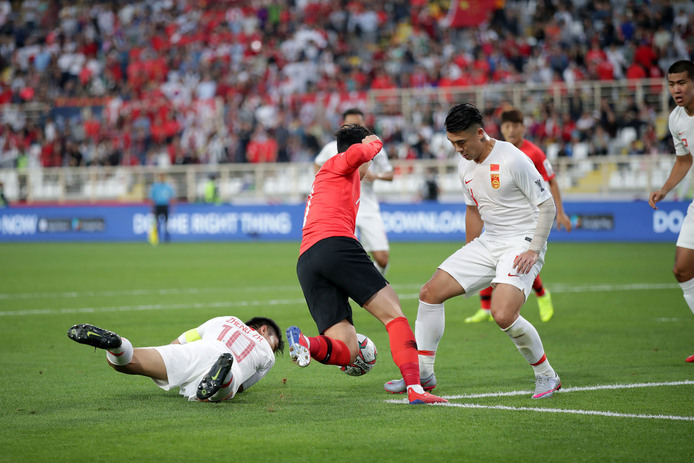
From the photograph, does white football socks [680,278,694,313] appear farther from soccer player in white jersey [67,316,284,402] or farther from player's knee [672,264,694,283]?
soccer player in white jersey [67,316,284,402]

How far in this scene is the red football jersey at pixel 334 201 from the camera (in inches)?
251

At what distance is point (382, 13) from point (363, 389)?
27.1 meters

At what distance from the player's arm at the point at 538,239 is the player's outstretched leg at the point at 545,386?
0.78 metres

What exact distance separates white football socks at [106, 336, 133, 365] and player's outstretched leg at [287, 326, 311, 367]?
3.53 feet

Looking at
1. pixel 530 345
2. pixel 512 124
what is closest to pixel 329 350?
pixel 530 345

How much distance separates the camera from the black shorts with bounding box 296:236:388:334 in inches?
245

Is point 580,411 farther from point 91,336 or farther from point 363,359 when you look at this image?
point 91,336

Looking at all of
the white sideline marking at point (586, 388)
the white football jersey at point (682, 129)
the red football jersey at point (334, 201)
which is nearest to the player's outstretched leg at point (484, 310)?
the white football jersey at point (682, 129)

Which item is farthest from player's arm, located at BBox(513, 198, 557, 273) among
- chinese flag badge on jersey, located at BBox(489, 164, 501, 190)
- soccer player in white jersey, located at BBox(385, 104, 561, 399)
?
chinese flag badge on jersey, located at BBox(489, 164, 501, 190)

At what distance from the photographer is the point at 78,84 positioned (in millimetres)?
35750

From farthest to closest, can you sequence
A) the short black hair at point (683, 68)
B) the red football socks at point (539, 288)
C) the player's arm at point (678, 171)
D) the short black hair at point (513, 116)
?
1. the red football socks at point (539, 288)
2. the short black hair at point (513, 116)
3. the player's arm at point (678, 171)
4. the short black hair at point (683, 68)

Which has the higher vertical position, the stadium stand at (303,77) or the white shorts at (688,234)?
the stadium stand at (303,77)

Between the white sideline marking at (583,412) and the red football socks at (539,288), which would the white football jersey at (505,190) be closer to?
the white sideline marking at (583,412)

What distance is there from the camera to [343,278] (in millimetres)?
6227
